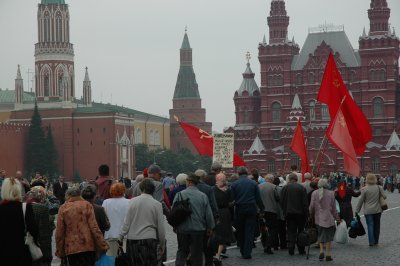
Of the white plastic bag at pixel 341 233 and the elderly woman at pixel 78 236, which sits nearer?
the elderly woman at pixel 78 236

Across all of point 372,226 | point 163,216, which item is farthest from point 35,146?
point 163,216

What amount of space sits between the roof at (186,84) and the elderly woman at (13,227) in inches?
5933

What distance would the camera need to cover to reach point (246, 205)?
693 inches

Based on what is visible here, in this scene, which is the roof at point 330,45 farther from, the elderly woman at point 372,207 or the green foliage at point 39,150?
the elderly woman at point 372,207

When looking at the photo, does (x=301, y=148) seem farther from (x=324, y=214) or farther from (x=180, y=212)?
(x=180, y=212)

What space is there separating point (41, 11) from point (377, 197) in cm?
9923

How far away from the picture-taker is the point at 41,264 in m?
11.8

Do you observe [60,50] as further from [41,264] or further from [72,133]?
[41,264]

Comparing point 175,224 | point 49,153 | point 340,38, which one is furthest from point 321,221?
point 49,153

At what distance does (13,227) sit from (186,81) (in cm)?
15247

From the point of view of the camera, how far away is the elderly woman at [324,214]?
17.3 meters

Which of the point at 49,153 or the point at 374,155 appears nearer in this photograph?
the point at 374,155

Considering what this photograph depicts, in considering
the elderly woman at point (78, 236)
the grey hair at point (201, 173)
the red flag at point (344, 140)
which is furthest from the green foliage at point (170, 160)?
the elderly woman at point (78, 236)

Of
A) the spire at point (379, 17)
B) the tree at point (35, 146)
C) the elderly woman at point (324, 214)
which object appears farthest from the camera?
the tree at point (35, 146)
